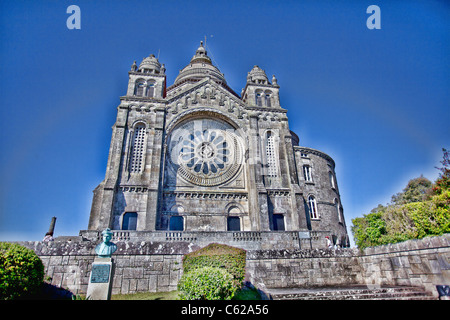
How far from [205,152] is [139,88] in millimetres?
9500

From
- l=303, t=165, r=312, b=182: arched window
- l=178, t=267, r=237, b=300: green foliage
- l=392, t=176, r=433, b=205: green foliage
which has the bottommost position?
l=178, t=267, r=237, b=300: green foliage

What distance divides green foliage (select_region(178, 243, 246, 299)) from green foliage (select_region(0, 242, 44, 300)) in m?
4.12

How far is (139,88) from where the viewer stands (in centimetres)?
2634

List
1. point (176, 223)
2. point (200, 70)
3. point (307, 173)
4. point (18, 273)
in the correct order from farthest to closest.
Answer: point (200, 70) < point (307, 173) < point (176, 223) < point (18, 273)

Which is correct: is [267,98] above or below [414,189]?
above

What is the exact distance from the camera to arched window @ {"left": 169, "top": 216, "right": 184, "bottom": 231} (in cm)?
2159

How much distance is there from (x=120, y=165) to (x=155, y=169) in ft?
9.91

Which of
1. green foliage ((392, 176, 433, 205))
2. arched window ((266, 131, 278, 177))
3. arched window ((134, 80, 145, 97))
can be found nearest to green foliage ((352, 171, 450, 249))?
arched window ((266, 131, 278, 177))

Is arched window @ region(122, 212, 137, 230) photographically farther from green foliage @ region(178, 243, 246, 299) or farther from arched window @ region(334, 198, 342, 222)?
arched window @ region(334, 198, 342, 222)

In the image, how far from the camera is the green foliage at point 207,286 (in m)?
6.36

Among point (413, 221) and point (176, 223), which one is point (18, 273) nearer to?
point (176, 223)

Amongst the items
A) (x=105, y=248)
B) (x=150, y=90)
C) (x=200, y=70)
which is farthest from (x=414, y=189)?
(x=105, y=248)
